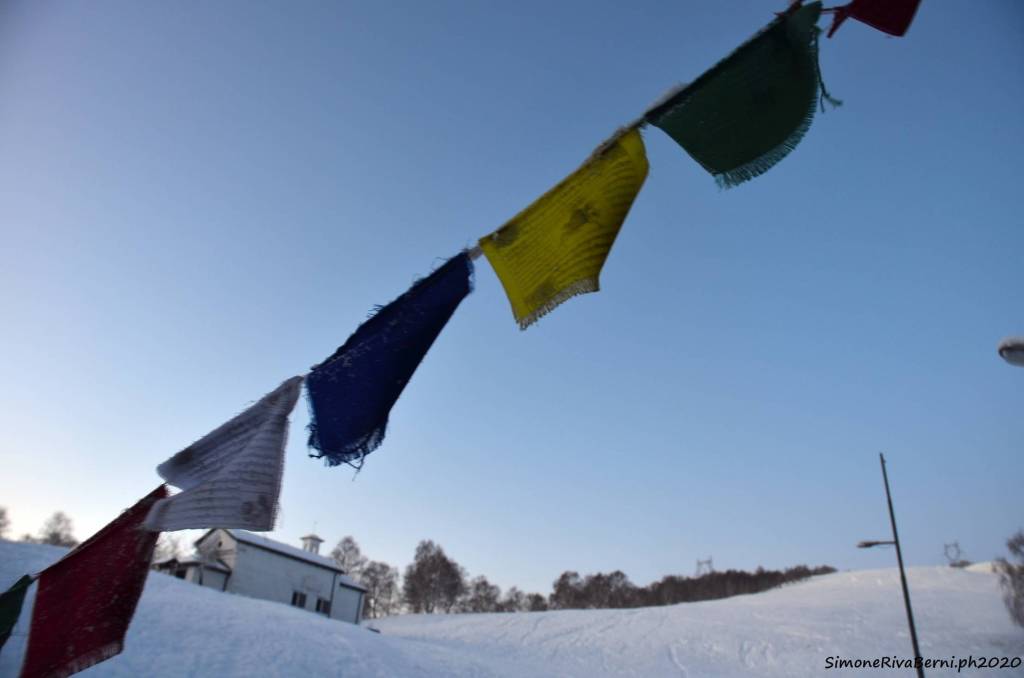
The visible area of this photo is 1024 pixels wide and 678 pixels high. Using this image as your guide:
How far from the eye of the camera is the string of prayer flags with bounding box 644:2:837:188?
363cm

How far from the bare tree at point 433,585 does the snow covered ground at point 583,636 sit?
71.9 ft

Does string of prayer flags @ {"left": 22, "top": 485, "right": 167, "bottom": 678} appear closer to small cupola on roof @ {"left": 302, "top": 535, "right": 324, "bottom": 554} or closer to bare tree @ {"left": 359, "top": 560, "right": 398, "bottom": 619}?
small cupola on roof @ {"left": 302, "top": 535, "right": 324, "bottom": 554}

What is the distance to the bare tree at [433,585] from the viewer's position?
7662 cm

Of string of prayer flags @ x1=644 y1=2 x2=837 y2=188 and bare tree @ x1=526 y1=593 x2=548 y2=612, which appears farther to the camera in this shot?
bare tree @ x1=526 y1=593 x2=548 y2=612

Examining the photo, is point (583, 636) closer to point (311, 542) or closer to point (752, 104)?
point (311, 542)

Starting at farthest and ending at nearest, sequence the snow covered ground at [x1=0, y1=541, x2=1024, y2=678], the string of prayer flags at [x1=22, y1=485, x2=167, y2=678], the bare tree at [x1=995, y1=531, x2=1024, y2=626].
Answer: the bare tree at [x1=995, y1=531, x2=1024, y2=626] < the snow covered ground at [x1=0, y1=541, x2=1024, y2=678] < the string of prayer flags at [x1=22, y1=485, x2=167, y2=678]

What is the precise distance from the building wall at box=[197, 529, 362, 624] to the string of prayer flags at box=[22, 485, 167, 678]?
37001 mm

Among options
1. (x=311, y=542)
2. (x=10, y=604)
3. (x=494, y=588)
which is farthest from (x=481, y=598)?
(x=10, y=604)

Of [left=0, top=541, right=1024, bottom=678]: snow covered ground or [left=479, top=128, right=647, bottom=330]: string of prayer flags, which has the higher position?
[left=479, top=128, right=647, bottom=330]: string of prayer flags

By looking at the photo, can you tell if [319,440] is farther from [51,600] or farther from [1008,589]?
[1008,589]

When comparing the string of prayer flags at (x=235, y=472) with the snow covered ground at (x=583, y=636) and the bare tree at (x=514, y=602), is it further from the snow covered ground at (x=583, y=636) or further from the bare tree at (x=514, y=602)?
the bare tree at (x=514, y=602)

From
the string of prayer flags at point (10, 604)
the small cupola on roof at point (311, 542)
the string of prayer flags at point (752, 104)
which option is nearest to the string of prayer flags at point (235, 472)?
the string of prayer flags at point (10, 604)

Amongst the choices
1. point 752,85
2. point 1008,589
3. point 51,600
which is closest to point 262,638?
point 51,600

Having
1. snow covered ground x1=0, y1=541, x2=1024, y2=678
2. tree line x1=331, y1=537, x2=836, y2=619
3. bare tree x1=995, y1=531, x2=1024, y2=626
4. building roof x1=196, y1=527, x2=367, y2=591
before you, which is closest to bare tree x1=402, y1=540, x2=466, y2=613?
tree line x1=331, y1=537, x2=836, y2=619
